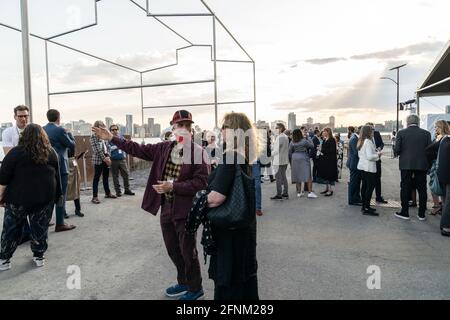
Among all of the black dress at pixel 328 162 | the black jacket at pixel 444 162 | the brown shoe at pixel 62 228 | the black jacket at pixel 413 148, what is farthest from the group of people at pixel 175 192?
the black dress at pixel 328 162

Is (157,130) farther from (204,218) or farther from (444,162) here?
(204,218)

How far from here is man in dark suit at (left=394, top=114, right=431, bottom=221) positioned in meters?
6.15

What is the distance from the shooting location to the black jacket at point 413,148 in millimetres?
6152

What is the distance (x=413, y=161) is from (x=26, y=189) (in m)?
6.08

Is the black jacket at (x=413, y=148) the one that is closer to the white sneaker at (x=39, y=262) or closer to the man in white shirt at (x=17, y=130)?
the white sneaker at (x=39, y=262)

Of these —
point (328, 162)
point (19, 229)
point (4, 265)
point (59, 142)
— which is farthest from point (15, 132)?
point (328, 162)

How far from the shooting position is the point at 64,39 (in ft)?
30.3

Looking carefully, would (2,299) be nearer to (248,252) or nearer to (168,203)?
(168,203)

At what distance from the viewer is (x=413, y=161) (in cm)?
619

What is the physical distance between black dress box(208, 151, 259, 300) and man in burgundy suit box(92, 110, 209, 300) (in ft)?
2.17

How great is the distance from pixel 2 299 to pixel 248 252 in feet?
8.39

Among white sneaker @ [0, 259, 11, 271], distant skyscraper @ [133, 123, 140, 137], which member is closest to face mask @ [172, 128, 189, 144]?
white sneaker @ [0, 259, 11, 271]

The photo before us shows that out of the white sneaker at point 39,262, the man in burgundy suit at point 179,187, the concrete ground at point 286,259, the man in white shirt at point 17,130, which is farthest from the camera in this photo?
the man in white shirt at point 17,130
